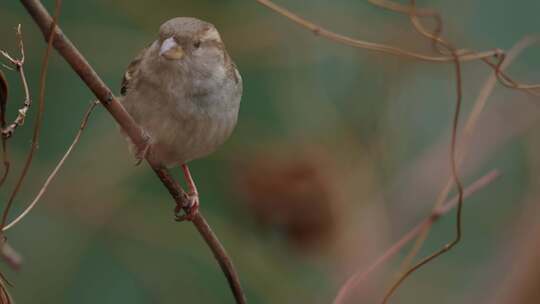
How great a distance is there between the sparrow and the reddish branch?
1.09ft

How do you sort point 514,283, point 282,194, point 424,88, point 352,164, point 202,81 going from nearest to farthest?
point 202,81, point 514,283, point 282,194, point 352,164, point 424,88

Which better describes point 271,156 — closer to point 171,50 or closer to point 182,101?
point 182,101

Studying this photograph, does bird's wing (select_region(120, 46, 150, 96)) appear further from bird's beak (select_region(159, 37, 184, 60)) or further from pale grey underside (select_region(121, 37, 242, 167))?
bird's beak (select_region(159, 37, 184, 60))

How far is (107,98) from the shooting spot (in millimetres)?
1642

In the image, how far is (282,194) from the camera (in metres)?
3.47

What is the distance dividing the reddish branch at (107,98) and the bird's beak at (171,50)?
27 centimetres

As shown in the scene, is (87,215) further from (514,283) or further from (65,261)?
(514,283)

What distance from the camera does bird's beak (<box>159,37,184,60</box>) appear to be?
87.6 inches

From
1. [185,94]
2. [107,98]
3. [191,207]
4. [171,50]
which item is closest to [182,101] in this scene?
[185,94]

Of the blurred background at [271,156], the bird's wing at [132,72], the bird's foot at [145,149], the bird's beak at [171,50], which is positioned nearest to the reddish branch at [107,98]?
the bird's foot at [145,149]

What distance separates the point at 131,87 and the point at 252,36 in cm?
144

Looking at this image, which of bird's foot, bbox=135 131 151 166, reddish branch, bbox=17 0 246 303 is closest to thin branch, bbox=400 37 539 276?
reddish branch, bbox=17 0 246 303

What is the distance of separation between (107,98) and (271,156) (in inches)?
80.5

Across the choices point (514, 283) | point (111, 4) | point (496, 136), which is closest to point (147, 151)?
point (514, 283)
